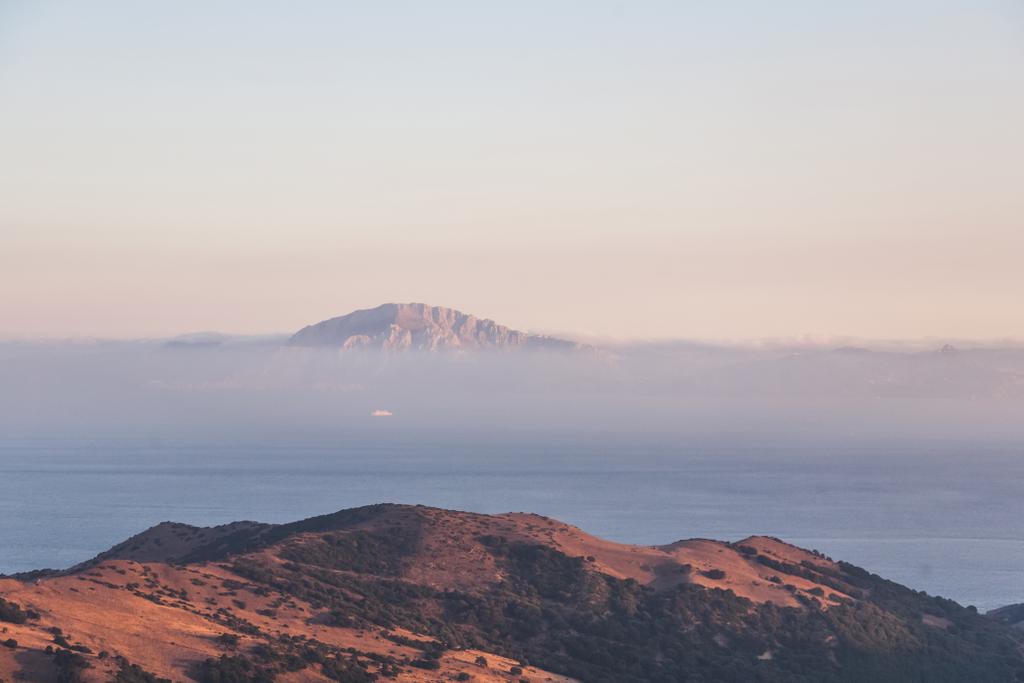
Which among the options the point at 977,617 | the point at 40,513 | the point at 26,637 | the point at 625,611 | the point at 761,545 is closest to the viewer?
the point at 26,637

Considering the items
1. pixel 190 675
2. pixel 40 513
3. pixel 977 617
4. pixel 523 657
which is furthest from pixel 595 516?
pixel 190 675

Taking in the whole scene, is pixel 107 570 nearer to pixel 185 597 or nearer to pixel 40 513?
pixel 185 597

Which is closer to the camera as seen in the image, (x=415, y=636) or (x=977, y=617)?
(x=415, y=636)

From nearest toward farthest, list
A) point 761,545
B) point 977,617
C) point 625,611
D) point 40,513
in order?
1. point 625,611
2. point 977,617
3. point 761,545
4. point 40,513

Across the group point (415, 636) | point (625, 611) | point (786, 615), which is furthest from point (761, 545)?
point (415, 636)

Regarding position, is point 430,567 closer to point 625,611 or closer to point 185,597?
point 625,611

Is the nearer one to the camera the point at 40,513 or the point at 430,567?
the point at 430,567
